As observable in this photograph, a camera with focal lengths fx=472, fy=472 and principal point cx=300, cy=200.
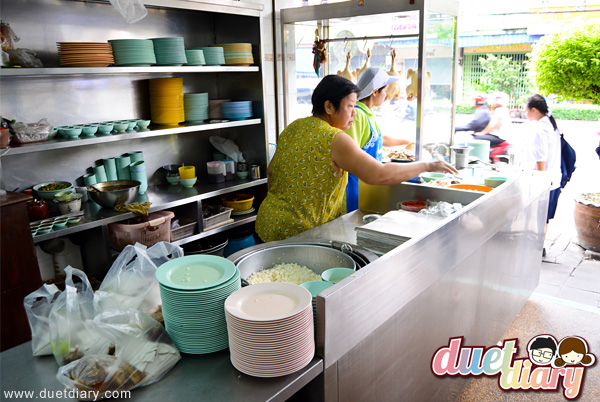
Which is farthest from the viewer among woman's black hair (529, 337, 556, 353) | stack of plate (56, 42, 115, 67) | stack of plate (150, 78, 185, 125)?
stack of plate (150, 78, 185, 125)

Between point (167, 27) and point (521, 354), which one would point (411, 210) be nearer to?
point (521, 354)

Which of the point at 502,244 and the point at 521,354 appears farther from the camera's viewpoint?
the point at 521,354

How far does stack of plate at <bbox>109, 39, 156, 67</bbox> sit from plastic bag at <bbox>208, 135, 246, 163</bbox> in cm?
113

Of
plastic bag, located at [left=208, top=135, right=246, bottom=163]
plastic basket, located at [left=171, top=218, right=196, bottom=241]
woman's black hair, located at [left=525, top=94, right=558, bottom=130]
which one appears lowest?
plastic basket, located at [left=171, top=218, right=196, bottom=241]

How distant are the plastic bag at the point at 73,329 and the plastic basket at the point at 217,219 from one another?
2157 mm

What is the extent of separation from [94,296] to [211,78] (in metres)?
2.99

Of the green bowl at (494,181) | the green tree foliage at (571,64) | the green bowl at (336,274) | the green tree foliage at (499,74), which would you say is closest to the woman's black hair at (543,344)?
the green bowl at (494,181)

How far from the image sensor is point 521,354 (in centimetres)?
286

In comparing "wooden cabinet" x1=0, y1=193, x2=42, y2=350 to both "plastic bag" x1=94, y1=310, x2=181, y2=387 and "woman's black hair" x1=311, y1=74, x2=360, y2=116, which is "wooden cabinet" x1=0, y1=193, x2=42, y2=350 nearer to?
"plastic bag" x1=94, y1=310, x2=181, y2=387

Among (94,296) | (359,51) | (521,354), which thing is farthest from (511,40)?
(94,296)

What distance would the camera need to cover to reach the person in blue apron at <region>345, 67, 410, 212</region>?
10.2ft

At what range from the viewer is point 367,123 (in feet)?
10.3

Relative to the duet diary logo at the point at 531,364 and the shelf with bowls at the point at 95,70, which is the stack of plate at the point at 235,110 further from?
the duet diary logo at the point at 531,364

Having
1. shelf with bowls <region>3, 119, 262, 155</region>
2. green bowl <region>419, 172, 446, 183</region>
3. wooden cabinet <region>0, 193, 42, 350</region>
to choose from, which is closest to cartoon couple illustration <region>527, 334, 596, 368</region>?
green bowl <region>419, 172, 446, 183</region>
